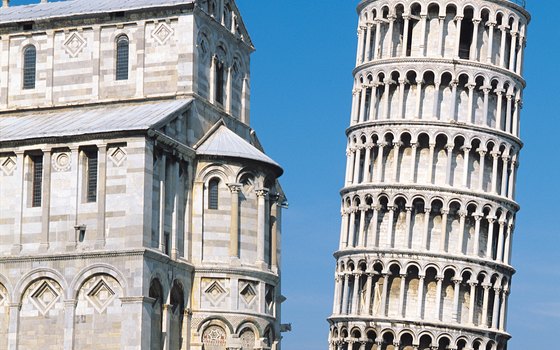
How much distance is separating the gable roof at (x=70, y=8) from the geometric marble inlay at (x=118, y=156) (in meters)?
8.92

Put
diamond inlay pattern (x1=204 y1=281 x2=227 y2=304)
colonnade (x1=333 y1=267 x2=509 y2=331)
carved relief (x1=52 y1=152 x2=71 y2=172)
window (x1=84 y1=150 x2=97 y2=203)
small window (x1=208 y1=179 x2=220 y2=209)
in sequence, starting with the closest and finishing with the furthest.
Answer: window (x1=84 y1=150 x2=97 y2=203)
carved relief (x1=52 y1=152 x2=71 y2=172)
diamond inlay pattern (x1=204 y1=281 x2=227 y2=304)
small window (x1=208 y1=179 x2=220 y2=209)
colonnade (x1=333 y1=267 x2=509 y2=331)

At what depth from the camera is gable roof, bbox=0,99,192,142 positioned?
221 feet

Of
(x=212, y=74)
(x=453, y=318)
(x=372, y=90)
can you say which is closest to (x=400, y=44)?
(x=372, y=90)

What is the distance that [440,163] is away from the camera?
111625mm

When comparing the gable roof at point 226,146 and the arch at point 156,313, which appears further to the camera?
the gable roof at point 226,146

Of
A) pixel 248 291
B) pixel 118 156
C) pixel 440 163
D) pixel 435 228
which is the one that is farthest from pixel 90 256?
pixel 440 163

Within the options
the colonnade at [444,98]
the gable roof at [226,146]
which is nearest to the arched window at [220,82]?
the gable roof at [226,146]

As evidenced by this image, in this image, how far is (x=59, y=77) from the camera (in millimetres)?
73938

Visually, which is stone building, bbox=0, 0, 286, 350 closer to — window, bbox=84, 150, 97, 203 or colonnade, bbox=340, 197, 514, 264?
window, bbox=84, 150, 97, 203

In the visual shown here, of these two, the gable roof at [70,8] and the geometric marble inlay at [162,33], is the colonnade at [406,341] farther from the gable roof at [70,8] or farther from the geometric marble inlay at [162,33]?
the geometric marble inlay at [162,33]

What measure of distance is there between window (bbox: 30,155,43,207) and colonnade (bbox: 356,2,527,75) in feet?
160

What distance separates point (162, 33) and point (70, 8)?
17.8 ft

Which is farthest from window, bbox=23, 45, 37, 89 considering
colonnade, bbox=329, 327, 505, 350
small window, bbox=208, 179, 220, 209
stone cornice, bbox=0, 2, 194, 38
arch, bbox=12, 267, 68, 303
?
colonnade, bbox=329, 327, 505, 350

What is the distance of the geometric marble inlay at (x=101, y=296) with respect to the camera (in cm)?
6600
